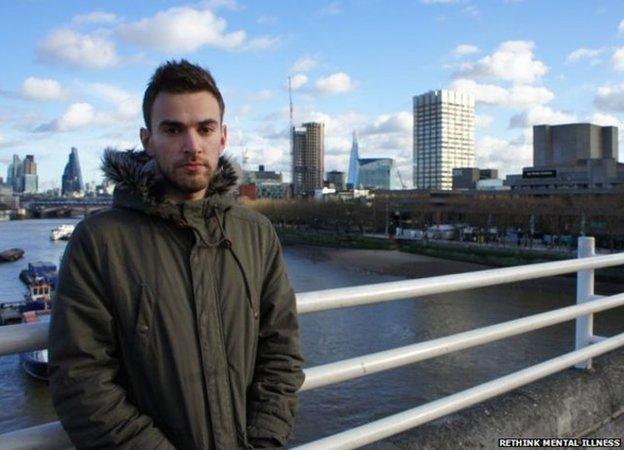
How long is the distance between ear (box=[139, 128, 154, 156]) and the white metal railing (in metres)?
0.48

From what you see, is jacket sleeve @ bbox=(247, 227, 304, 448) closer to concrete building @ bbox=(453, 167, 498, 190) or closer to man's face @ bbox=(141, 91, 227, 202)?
man's face @ bbox=(141, 91, 227, 202)

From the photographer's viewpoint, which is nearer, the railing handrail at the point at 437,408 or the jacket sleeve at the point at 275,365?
the jacket sleeve at the point at 275,365

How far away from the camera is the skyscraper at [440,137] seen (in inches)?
5842

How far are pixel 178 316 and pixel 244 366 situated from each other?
0.20 meters

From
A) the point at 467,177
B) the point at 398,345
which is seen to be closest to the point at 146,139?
the point at 398,345

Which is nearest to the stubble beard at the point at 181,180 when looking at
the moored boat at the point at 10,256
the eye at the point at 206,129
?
the eye at the point at 206,129

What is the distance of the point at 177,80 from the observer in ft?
4.61

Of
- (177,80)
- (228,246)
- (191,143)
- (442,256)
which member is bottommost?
(442,256)

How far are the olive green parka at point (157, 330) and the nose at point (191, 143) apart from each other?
0.09 meters

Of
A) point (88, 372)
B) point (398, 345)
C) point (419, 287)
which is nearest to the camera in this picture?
point (88, 372)

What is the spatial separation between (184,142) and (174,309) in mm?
391

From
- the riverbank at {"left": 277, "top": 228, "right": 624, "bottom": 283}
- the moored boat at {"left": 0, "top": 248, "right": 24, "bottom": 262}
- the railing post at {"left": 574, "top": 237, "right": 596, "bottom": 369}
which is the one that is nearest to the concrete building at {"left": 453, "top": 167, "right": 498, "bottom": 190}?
the riverbank at {"left": 277, "top": 228, "right": 624, "bottom": 283}

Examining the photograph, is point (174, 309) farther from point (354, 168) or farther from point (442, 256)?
point (354, 168)

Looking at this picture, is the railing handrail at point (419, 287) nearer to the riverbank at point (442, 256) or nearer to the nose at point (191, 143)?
the nose at point (191, 143)
